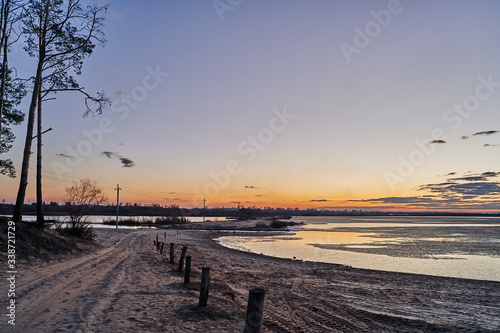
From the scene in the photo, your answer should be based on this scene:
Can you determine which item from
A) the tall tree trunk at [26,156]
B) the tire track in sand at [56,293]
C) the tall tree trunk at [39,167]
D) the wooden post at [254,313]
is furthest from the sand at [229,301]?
the tall tree trunk at [39,167]

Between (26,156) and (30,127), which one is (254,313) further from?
(30,127)

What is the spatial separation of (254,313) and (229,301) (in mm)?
5134

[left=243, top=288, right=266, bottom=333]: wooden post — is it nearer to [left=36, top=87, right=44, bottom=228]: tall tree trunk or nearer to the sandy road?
the sandy road

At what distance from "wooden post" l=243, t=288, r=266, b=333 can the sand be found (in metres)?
2.23

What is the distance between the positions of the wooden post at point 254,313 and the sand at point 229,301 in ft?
7.31

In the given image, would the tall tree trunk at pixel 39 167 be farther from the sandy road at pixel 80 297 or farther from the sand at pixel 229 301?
the sandy road at pixel 80 297

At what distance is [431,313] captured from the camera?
11844mm

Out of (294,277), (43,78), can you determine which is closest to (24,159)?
(43,78)

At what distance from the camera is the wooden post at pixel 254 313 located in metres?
6.22

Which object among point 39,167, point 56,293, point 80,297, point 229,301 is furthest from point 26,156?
point 229,301

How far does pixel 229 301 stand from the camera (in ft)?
36.2

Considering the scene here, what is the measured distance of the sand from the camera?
8234 millimetres

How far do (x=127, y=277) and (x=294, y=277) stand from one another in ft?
29.1

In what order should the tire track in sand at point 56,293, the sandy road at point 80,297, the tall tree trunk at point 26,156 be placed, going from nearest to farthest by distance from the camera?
the tire track in sand at point 56,293 < the sandy road at point 80,297 < the tall tree trunk at point 26,156
